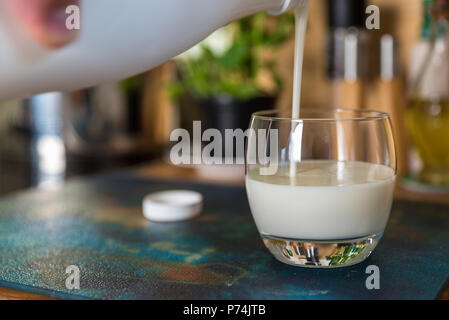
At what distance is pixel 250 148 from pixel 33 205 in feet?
1.30

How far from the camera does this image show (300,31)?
1.99 ft

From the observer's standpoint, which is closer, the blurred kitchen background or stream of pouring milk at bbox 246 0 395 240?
stream of pouring milk at bbox 246 0 395 240

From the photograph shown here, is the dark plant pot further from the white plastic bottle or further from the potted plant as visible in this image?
the white plastic bottle

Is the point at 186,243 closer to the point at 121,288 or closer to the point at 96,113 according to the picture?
the point at 121,288

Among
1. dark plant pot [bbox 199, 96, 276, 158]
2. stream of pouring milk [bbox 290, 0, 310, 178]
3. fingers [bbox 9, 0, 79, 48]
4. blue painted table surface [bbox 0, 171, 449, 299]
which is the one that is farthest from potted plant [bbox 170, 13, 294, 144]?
fingers [bbox 9, 0, 79, 48]

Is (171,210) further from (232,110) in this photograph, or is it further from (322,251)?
(232,110)

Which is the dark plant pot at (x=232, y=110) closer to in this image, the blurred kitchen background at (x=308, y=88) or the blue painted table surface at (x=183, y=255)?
the blurred kitchen background at (x=308, y=88)

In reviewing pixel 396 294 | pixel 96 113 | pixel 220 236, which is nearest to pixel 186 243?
pixel 220 236

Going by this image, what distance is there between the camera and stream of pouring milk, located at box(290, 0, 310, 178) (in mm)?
552

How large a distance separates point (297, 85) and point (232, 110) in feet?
1.68

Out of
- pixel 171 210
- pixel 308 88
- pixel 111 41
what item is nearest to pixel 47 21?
pixel 111 41

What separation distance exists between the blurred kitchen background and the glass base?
0.43 metres

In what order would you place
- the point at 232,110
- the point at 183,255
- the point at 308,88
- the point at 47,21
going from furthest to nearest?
the point at 308,88
the point at 232,110
the point at 183,255
the point at 47,21

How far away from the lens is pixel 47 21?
51 centimetres
